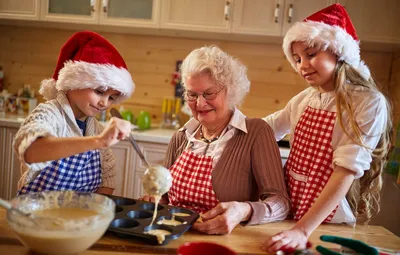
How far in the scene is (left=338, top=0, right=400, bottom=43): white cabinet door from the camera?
8.74 feet

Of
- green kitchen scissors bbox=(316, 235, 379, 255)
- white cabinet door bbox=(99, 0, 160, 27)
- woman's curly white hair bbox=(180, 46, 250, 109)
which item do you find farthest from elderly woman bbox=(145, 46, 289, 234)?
white cabinet door bbox=(99, 0, 160, 27)

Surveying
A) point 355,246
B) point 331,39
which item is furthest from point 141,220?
point 331,39

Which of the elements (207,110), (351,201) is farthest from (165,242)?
(351,201)

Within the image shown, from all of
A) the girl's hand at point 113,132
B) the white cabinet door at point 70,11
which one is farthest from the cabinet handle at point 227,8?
the girl's hand at point 113,132

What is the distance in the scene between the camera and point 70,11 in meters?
2.88

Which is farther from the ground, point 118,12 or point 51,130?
point 118,12

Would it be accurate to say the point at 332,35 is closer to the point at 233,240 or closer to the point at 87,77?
the point at 233,240

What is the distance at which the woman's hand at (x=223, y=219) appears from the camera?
3.64 feet

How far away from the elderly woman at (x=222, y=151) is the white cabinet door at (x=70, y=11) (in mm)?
1670

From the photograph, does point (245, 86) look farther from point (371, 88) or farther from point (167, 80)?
point (167, 80)

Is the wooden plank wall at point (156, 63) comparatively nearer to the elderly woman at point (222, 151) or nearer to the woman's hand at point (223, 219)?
the elderly woman at point (222, 151)

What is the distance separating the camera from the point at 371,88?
4.23 ft

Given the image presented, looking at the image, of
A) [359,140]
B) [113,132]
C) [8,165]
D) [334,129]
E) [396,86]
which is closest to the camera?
[113,132]

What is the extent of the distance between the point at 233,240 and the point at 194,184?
13.9 inches
